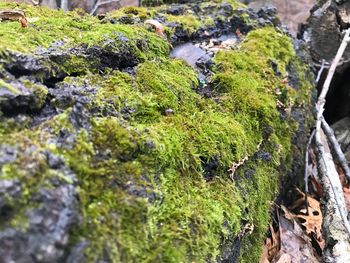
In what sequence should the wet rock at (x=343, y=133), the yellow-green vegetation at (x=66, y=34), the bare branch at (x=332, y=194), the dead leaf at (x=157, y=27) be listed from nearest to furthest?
the yellow-green vegetation at (x=66, y=34) → the bare branch at (x=332, y=194) → the dead leaf at (x=157, y=27) → the wet rock at (x=343, y=133)

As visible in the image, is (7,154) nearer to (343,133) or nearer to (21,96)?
(21,96)

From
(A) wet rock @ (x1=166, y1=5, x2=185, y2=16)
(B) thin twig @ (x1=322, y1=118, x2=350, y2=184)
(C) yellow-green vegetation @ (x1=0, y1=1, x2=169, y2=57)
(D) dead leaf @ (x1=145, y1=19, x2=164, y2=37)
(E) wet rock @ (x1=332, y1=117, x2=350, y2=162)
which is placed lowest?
(E) wet rock @ (x1=332, y1=117, x2=350, y2=162)

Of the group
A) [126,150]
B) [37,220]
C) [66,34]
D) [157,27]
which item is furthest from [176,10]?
[37,220]

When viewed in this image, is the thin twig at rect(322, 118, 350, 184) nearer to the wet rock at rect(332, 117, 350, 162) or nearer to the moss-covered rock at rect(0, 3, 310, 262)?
the moss-covered rock at rect(0, 3, 310, 262)

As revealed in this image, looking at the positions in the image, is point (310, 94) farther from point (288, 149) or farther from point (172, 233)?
point (172, 233)

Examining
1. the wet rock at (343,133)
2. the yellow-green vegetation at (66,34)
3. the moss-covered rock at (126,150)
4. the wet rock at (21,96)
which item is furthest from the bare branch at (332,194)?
the wet rock at (21,96)

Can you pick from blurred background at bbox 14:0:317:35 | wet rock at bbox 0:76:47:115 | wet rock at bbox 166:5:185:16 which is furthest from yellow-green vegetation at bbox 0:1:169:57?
blurred background at bbox 14:0:317:35

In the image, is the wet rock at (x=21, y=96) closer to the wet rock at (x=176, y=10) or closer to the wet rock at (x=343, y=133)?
the wet rock at (x=176, y=10)

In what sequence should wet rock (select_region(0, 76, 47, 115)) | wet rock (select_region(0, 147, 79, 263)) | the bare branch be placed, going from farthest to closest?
the bare branch, wet rock (select_region(0, 76, 47, 115)), wet rock (select_region(0, 147, 79, 263))

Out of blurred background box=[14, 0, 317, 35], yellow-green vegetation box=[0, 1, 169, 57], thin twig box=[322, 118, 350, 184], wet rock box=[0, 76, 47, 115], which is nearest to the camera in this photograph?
wet rock box=[0, 76, 47, 115]
